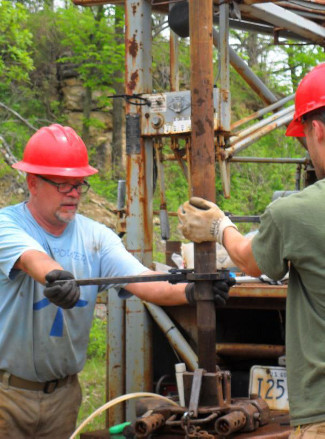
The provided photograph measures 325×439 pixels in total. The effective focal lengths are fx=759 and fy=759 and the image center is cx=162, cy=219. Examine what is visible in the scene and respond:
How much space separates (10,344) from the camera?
358cm

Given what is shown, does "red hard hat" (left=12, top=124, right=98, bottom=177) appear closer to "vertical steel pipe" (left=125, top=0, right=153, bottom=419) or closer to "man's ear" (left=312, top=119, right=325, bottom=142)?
"vertical steel pipe" (left=125, top=0, right=153, bottom=419)

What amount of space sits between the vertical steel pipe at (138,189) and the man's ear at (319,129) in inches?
101

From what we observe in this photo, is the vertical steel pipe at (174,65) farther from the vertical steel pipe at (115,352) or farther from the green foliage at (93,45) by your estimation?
the green foliage at (93,45)

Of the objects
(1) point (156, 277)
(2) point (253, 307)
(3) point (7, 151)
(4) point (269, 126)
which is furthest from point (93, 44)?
(1) point (156, 277)

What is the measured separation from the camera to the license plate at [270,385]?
4441mm

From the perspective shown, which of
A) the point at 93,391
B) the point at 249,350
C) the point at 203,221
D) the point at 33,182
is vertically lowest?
the point at 93,391

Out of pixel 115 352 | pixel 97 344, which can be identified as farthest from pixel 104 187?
pixel 115 352

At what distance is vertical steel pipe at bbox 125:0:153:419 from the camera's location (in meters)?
5.04

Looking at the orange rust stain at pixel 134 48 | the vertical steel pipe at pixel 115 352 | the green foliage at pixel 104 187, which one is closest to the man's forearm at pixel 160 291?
the vertical steel pipe at pixel 115 352

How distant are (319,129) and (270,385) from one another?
2.33 m

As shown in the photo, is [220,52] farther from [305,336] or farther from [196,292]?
[305,336]

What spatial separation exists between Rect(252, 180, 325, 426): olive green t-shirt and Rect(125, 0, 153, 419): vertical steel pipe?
8.39 feet

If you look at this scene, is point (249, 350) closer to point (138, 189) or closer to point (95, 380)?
point (138, 189)

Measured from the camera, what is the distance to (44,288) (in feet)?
11.6
